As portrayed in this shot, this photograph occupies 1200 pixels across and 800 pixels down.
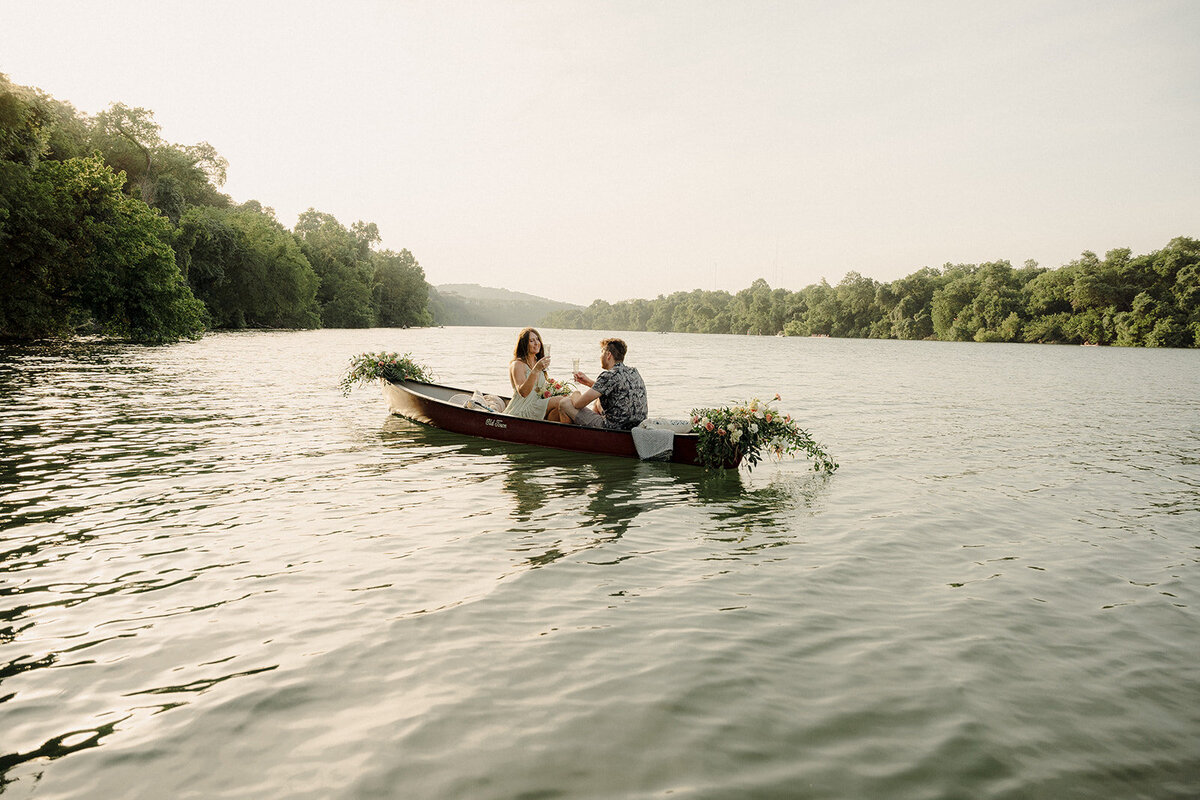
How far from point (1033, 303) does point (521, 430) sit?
11816 centimetres

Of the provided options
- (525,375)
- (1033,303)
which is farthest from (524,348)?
(1033,303)

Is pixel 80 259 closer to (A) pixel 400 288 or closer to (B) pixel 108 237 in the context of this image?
(B) pixel 108 237

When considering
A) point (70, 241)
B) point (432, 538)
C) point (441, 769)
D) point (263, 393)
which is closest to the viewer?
point (441, 769)

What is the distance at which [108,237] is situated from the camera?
35438mm

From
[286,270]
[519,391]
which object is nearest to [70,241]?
[519,391]

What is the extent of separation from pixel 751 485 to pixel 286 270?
3288 inches

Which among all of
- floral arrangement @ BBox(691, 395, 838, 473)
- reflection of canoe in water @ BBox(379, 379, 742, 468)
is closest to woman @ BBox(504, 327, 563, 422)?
reflection of canoe in water @ BBox(379, 379, 742, 468)

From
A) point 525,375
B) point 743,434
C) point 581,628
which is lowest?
point 581,628

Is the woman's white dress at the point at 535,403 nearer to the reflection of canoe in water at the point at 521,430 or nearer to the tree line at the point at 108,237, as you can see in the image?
the reflection of canoe in water at the point at 521,430

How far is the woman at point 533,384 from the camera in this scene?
45.1 feet

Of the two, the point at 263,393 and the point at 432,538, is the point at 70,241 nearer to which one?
the point at 263,393

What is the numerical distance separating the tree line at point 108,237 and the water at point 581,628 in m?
23.9

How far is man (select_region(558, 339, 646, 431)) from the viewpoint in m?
12.5

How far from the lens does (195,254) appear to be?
217ft
